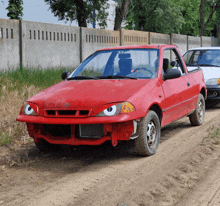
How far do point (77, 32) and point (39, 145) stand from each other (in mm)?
10802

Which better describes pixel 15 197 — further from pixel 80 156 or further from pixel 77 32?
pixel 77 32

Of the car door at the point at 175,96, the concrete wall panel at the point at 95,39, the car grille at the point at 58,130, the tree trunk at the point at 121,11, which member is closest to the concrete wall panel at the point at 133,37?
the concrete wall panel at the point at 95,39

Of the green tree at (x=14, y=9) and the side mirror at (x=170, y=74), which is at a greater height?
the green tree at (x=14, y=9)

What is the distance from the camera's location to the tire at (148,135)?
19.2 feet

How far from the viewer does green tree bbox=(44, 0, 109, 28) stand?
27.1 metres

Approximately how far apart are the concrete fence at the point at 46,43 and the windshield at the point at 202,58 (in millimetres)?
4913

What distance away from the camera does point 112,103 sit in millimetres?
5566

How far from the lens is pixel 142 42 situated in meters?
23.0

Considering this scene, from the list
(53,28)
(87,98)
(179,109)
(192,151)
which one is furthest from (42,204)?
(53,28)

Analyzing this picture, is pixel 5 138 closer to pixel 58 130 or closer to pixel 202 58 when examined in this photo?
pixel 58 130

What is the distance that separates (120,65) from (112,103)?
5.25 feet

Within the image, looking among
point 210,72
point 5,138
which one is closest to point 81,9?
point 210,72

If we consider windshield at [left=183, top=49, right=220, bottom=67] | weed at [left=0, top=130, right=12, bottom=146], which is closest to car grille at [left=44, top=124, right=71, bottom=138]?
weed at [left=0, top=130, right=12, bottom=146]

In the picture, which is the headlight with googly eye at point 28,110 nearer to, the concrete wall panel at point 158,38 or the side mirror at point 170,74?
the side mirror at point 170,74
